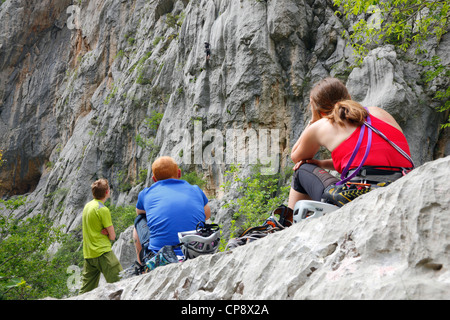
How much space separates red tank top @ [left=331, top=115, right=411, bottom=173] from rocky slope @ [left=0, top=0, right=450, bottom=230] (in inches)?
258

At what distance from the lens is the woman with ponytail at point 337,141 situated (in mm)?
2463

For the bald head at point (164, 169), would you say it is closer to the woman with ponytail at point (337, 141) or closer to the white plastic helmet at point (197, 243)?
the white plastic helmet at point (197, 243)

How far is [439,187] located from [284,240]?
33.8 inches

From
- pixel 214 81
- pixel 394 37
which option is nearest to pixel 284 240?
pixel 394 37

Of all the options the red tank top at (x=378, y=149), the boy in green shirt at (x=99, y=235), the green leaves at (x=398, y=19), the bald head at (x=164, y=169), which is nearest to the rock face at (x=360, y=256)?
the red tank top at (x=378, y=149)

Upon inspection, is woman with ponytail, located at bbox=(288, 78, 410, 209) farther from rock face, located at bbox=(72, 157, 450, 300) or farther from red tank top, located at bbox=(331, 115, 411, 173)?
rock face, located at bbox=(72, 157, 450, 300)

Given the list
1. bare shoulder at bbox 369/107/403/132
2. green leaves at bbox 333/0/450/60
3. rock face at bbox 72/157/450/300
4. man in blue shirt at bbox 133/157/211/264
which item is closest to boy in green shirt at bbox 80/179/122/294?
man in blue shirt at bbox 133/157/211/264

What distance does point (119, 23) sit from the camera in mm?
26391

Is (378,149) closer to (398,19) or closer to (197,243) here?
(197,243)

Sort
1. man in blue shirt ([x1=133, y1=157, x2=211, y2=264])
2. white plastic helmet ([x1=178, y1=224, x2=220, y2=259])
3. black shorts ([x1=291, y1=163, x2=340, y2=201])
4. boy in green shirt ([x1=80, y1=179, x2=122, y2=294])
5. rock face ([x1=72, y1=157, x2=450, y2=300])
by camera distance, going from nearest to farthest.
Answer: rock face ([x1=72, y1=157, x2=450, y2=300]) < black shorts ([x1=291, y1=163, x2=340, y2=201]) < white plastic helmet ([x1=178, y1=224, x2=220, y2=259]) < man in blue shirt ([x1=133, y1=157, x2=211, y2=264]) < boy in green shirt ([x1=80, y1=179, x2=122, y2=294])

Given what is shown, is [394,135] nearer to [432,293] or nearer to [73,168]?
[432,293]

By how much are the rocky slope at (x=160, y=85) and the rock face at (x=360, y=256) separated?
24.7 ft

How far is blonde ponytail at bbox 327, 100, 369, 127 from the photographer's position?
8.18 ft

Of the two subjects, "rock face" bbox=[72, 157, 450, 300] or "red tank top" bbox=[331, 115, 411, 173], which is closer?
"rock face" bbox=[72, 157, 450, 300]
